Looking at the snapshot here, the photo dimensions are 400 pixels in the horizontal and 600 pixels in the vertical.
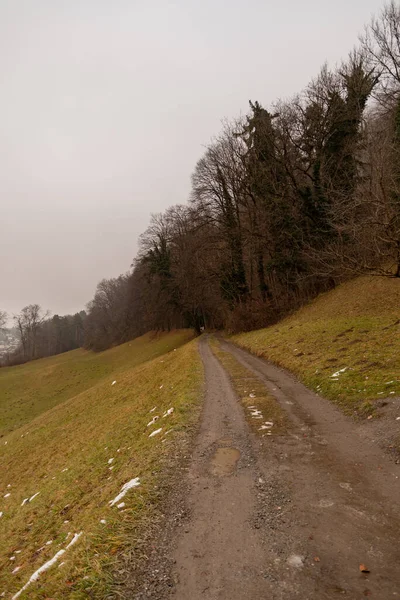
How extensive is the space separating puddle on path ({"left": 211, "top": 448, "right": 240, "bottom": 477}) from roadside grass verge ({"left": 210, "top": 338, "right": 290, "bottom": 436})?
117cm

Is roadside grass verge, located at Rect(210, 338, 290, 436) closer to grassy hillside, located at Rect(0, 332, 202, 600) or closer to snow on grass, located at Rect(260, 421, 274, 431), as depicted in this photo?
snow on grass, located at Rect(260, 421, 274, 431)

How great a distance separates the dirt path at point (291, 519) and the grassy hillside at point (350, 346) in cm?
225

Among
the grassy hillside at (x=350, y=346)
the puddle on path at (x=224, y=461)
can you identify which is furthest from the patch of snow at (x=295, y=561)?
the grassy hillside at (x=350, y=346)

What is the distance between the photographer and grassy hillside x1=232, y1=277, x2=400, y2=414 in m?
9.43

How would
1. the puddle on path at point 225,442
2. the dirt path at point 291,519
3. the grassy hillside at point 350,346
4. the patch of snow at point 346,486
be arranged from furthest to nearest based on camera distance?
the grassy hillside at point 350,346
the puddle on path at point 225,442
the patch of snow at point 346,486
the dirt path at point 291,519

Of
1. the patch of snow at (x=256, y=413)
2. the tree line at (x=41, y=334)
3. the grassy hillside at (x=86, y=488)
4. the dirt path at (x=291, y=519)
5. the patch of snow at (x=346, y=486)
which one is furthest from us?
the tree line at (x=41, y=334)

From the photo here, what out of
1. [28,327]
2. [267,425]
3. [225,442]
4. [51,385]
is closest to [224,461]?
[225,442]

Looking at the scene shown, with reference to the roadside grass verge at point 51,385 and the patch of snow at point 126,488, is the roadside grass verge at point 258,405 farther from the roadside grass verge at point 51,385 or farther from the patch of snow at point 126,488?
the roadside grass verge at point 51,385

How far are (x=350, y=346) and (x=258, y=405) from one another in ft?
21.2

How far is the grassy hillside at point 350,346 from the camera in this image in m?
9.43

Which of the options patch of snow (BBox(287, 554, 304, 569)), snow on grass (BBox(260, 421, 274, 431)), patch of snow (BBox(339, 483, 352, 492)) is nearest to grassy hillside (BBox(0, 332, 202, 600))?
patch of snow (BBox(287, 554, 304, 569))

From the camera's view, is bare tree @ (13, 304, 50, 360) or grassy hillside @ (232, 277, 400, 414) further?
bare tree @ (13, 304, 50, 360)

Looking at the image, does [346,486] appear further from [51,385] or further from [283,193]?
[51,385]

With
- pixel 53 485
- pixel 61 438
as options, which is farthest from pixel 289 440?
pixel 61 438
